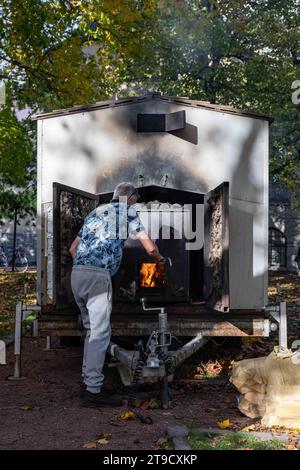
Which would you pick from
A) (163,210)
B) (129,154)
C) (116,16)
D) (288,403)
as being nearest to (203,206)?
(163,210)

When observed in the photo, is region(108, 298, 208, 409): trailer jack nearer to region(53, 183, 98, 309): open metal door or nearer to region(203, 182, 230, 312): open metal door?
region(203, 182, 230, 312): open metal door

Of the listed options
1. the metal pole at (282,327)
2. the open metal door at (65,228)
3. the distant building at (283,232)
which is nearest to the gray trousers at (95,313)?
the open metal door at (65,228)

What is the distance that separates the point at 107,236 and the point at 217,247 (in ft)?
5.67

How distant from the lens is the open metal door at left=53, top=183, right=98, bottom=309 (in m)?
7.65

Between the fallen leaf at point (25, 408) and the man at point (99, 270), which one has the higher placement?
the man at point (99, 270)

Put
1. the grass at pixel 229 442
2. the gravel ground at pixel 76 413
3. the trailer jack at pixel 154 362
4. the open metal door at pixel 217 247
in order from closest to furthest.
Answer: the grass at pixel 229 442, the gravel ground at pixel 76 413, the trailer jack at pixel 154 362, the open metal door at pixel 217 247

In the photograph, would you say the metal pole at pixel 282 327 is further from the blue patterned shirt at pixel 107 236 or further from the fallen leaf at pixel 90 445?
the fallen leaf at pixel 90 445

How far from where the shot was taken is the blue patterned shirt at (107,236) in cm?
664

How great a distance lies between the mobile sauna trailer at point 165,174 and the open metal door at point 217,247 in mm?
25

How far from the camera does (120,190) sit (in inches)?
270

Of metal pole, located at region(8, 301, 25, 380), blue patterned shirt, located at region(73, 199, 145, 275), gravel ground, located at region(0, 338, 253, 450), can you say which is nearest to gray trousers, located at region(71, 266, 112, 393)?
blue patterned shirt, located at region(73, 199, 145, 275)

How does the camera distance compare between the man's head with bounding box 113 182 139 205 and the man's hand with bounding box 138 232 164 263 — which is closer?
the man's hand with bounding box 138 232 164 263

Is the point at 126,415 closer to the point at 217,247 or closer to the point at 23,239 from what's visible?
the point at 217,247

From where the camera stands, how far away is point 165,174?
8.41 meters
